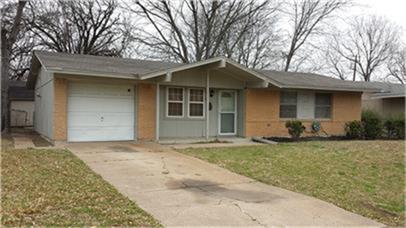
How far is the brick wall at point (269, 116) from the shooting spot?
14.5 meters

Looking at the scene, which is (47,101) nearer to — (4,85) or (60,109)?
(60,109)

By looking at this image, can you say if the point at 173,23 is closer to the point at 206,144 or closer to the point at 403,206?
the point at 206,144

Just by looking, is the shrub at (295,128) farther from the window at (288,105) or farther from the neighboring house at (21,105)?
the neighboring house at (21,105)

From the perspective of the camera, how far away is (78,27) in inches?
1124

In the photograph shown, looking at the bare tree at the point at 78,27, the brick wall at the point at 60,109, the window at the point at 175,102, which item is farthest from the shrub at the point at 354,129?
the bare tree at the point at 78,27

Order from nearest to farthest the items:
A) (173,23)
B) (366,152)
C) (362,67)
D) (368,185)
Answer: (368,185) < (366,152) < (173,23) < (362,67)

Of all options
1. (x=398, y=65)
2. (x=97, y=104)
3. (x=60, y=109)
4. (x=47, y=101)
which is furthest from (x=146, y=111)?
(x=398, y=65)

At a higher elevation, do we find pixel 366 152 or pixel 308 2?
pixel 308 2

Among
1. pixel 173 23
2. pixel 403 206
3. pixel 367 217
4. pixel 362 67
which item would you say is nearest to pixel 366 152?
pixel 403 206

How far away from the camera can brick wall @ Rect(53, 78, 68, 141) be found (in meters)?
11.3

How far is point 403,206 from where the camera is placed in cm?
580

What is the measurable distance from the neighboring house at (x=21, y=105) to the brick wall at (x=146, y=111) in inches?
636

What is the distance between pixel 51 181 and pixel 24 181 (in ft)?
1.40

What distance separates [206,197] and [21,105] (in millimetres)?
24913
